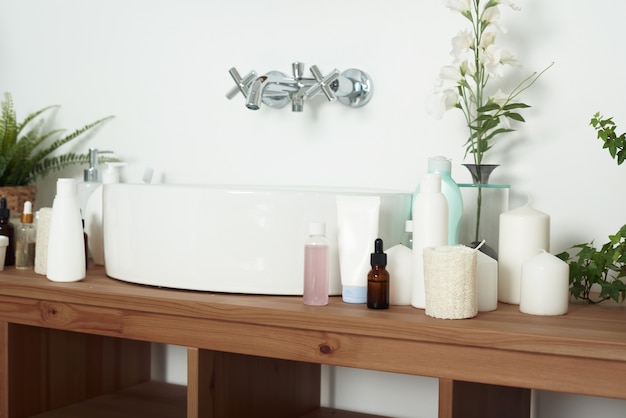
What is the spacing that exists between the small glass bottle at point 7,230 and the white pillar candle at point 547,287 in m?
1.06

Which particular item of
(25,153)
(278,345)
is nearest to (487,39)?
(278,345)

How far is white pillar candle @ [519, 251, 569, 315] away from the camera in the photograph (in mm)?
1211

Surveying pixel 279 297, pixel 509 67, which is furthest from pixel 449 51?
pixel 279 297

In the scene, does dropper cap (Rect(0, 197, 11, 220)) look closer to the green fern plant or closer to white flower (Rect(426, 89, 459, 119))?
the green fern plant

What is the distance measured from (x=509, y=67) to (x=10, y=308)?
1049 mm

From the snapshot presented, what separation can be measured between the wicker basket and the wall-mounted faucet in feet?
1.97

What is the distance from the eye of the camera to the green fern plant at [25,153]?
1887 millimetres

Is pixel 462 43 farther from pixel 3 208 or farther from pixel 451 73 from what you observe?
pixel 3 208

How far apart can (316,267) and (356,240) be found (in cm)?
8

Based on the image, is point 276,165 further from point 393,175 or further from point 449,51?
point 449,51

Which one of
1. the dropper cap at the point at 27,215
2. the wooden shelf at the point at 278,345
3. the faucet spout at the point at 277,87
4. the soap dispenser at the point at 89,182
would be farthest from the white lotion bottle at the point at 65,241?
the faucet spout at the point at 277,87

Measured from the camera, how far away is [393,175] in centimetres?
165

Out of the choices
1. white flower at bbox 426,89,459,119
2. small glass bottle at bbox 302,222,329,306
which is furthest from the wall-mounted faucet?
small glass bottle at bbox 302,222,329,306

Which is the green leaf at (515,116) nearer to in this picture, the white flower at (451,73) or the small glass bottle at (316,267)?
the white flower at (451,73)
